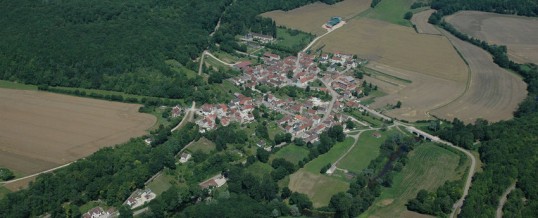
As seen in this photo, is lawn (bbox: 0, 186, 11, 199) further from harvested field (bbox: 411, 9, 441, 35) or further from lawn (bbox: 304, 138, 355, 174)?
harvested field (bbox: 411, 9, 441, 35)

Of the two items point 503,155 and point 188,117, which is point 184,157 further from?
point 503,155

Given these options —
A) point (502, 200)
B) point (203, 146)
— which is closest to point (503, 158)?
point (502, 200)

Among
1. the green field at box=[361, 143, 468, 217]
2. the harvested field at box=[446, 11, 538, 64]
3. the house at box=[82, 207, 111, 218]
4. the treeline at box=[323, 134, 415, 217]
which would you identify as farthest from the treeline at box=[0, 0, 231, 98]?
the harvested field at box=[446, 11, 538, 64]

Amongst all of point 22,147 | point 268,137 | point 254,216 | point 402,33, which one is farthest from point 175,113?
point 402,33

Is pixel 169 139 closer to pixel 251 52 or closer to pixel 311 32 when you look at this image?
pixel 251 52

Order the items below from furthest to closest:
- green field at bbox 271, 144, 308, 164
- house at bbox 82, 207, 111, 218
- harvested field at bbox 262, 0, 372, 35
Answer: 1. harvested field at bbox 262, 0, 372, 35
2. green field at bbox 271, 144, 308, 164
3. house at bbox 82, 207, 111, 218
